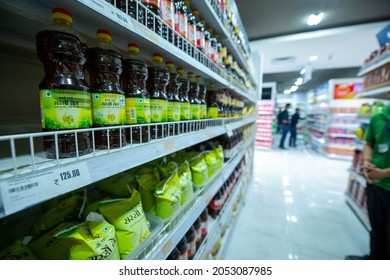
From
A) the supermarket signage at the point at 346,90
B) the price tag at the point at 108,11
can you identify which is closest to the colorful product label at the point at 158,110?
the price tag at the point at 108,11

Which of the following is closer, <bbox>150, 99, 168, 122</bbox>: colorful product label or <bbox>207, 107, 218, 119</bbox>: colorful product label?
<bbox>150, 99, 168, 122</bbox>: colorful product label

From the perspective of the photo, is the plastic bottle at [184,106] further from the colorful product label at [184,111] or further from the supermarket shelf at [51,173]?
the supermarket shelf at [51,173]

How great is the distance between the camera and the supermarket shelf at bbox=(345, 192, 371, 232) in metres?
1.96

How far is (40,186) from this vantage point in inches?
11.5

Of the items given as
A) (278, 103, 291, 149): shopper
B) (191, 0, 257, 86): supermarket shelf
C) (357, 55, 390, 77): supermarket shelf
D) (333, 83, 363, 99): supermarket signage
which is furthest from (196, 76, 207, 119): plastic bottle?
(278, 103, 291, 149): shopper

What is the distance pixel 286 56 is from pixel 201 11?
5636mm

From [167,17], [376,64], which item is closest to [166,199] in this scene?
[167,17]

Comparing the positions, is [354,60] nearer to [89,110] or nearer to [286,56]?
[286,56]

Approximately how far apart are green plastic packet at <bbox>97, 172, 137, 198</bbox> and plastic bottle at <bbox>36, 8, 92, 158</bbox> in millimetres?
305

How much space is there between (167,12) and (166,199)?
0.73 metres

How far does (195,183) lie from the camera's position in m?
1.02

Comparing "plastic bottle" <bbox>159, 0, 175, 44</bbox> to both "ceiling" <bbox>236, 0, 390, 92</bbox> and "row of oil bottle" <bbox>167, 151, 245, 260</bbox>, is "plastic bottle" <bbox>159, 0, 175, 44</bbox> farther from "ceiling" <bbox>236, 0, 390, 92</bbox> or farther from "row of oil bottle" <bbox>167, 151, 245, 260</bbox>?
"ceiling" <bbox>236, 0, 390, 92</bbox>

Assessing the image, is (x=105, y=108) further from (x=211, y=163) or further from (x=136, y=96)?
(x=211, y=163)
